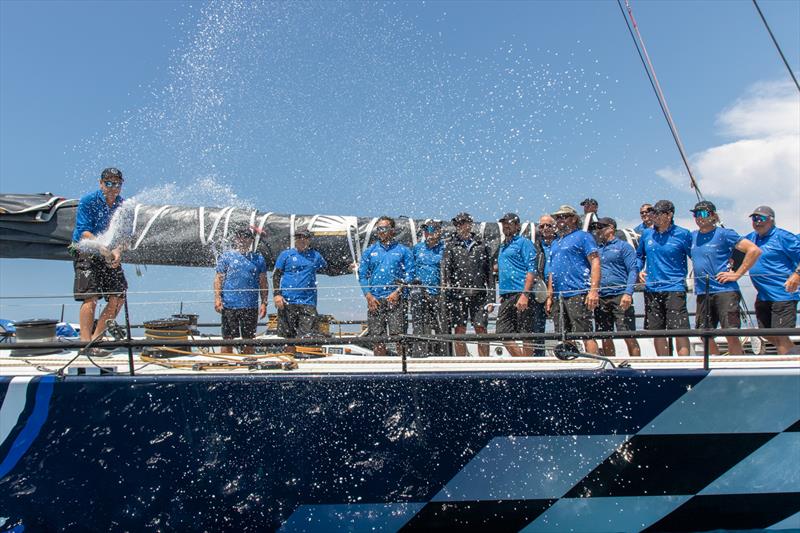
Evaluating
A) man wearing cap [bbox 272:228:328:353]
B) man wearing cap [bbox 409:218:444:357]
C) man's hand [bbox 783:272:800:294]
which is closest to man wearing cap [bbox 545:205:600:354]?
man wearing cap [bbox 409:218:444:357]

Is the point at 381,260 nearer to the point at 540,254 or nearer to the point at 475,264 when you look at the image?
the point at 475,264

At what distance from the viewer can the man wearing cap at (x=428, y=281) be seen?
582 centimetres

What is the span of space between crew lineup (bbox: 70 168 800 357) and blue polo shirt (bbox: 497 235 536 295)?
0.03 feet

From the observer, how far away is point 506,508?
3312mm

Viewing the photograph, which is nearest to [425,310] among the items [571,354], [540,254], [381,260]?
[381,260]

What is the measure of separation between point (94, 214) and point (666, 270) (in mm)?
4889

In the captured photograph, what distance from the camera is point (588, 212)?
6.72 m

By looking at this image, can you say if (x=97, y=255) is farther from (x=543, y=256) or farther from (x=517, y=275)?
(x=543, y=256)

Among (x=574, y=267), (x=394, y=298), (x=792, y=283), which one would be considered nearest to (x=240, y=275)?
(x=394, y=298)

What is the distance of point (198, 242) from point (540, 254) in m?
3.70

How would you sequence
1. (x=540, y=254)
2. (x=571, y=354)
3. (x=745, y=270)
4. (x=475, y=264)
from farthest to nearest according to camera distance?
1. (x=540, y=254)
2. (x=475, y=264)
3. (x=745, y=270)
4. (x=571, y=354)

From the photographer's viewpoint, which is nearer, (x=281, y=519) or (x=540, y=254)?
(x=281, y=519)

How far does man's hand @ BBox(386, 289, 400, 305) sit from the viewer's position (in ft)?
18.1

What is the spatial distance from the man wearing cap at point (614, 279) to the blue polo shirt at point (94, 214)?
4.37 meters
